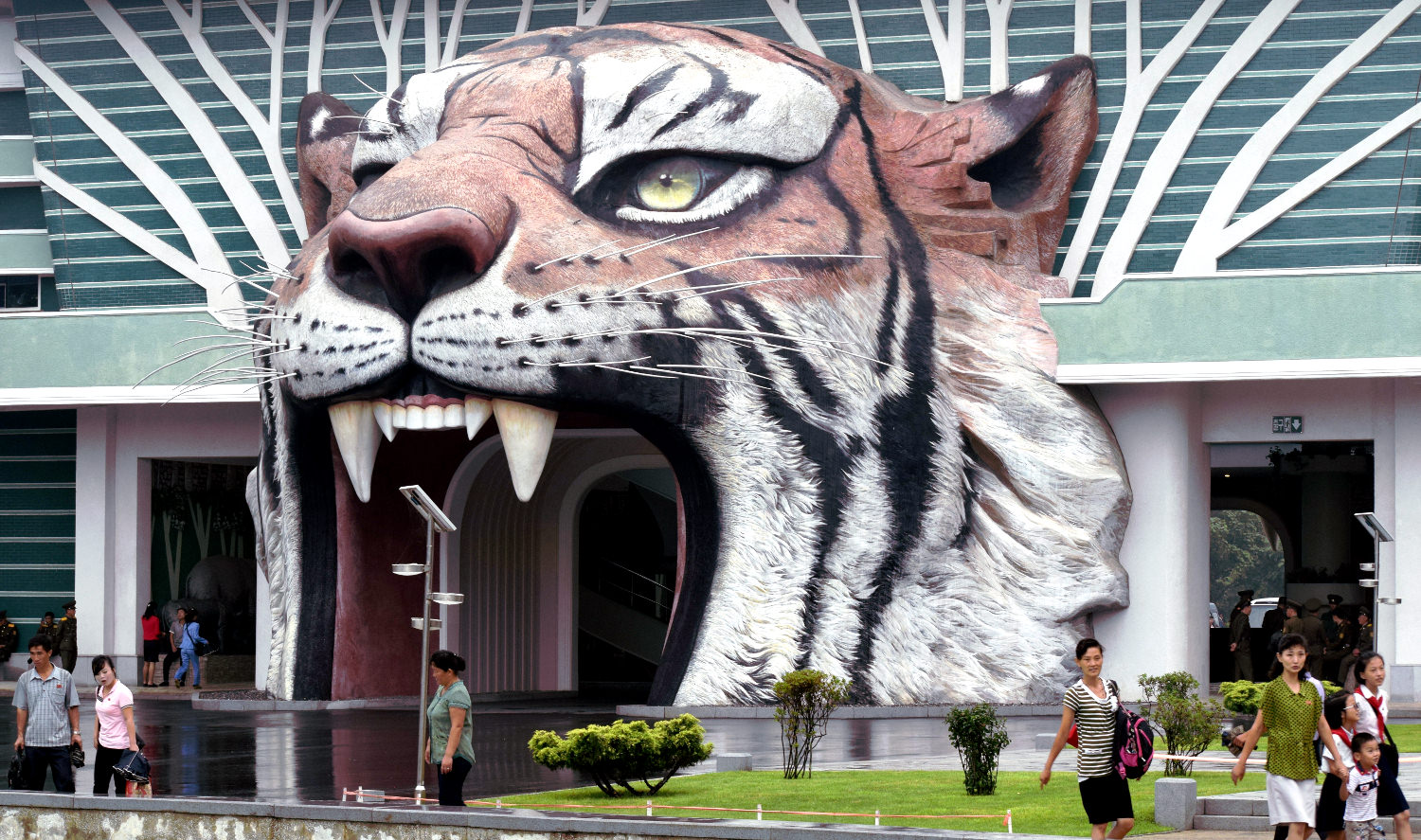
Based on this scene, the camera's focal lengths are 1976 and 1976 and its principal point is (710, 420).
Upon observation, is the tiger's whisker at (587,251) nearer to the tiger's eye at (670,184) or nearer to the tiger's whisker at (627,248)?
the tiger's whisker at (627,248)

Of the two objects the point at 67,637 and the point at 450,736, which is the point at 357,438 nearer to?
the point at 67,637

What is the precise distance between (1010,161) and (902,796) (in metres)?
11.7

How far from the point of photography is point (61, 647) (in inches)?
1054

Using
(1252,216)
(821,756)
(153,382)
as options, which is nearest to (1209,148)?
(1252,216)

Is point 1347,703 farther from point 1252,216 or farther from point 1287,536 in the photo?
point 1287,536

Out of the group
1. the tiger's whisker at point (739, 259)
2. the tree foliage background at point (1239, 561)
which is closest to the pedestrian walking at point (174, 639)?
the tiger's whisker at point (739, 259)

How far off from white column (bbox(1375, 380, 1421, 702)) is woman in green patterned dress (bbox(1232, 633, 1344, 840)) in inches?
519

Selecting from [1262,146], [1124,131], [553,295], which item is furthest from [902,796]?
[1262,146]

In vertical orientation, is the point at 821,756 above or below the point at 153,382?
below

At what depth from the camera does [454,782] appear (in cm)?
1138

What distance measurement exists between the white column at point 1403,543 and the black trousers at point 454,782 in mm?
13941

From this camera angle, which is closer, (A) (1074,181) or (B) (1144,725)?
(B) (1144,725)

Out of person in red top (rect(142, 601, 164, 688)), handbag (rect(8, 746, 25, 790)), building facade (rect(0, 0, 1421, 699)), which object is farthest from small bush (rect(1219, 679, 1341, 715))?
person in red top (rect(142, 601, 164, 688))

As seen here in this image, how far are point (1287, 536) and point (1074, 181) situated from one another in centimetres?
1800
